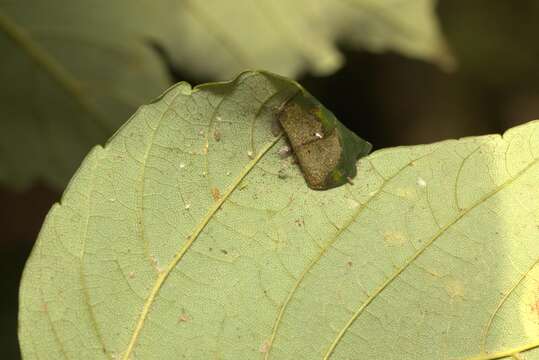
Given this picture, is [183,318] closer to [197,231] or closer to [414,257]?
[197,231]

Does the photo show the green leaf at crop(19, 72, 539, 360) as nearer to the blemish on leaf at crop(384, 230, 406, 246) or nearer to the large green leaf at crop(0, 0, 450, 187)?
the blemish on leaf at crop(384, 230, 406, 246)

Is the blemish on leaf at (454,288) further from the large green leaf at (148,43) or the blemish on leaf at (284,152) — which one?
the large green leaf at (148,43)

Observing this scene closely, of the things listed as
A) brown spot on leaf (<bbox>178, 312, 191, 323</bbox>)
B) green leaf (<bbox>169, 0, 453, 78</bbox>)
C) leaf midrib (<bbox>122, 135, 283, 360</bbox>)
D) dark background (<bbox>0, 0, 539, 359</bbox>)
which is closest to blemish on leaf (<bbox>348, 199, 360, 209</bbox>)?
leaf midrib (<bbox>122, 135, 283, 360</bbox>)

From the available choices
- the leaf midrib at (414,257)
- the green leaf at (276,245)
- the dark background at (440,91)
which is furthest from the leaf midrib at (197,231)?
the dark background at (440,91)

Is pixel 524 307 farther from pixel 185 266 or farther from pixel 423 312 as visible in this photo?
pixel 185 266

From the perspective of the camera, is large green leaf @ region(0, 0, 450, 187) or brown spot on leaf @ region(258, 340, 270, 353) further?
large green leaf @ region(0, 0, 450, 187)

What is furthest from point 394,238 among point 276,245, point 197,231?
point 197,231
